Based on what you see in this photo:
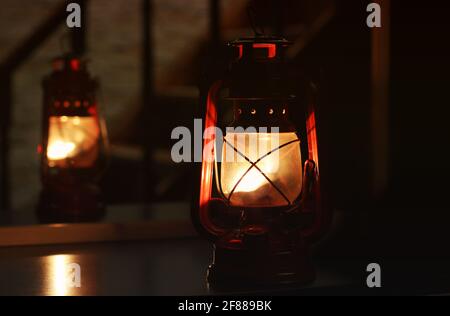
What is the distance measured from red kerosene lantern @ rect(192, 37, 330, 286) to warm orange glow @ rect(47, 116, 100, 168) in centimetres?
74

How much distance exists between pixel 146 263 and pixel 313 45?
3.62ft

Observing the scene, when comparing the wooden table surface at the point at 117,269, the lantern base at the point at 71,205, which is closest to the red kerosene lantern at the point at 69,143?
the lantern base at the point at 71,205

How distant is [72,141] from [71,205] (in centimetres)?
18

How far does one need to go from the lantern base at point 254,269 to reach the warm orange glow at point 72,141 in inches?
31.0

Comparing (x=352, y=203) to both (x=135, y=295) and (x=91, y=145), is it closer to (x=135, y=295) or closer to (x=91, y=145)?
(x=91, y=145)

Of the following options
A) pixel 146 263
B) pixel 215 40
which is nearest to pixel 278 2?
pixel 215 40

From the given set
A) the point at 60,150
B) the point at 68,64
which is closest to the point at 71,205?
the point at 60,150

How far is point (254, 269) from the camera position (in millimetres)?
1625

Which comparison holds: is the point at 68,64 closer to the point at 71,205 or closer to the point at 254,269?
Result: the point at 71,205

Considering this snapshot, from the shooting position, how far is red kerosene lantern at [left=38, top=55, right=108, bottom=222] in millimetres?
2260

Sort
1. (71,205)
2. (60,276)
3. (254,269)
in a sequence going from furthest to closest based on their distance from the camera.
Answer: (71,205)
(60,276)
(254,269)

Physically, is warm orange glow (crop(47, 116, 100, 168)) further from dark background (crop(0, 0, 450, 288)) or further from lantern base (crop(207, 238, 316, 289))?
lantern base (crop(207, 238, 316, 289))

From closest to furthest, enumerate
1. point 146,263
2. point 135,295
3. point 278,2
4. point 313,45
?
point 135,295, point 146,263, point 313,45, point 278,2
